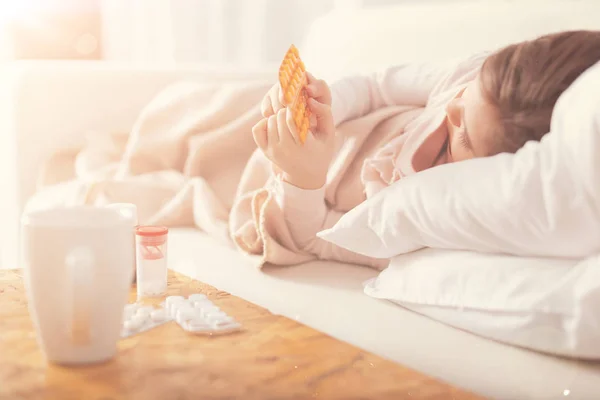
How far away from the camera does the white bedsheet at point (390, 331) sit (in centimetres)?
59

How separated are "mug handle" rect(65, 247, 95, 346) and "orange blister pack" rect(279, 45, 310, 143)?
12.9 inches

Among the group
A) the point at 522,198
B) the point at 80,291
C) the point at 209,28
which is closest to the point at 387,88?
the point at 522,198

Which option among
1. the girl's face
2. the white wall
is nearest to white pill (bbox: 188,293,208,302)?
the girl's face

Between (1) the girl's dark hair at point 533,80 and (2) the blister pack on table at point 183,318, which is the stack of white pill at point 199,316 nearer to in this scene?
(2) the blister pack on table at point 183,318

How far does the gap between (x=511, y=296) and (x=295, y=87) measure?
34 centimetres

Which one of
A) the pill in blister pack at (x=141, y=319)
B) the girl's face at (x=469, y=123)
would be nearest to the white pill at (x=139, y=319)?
the pill in blister pack at (x=141, y=319)

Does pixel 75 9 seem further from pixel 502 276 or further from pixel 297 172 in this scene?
pixel 502 276

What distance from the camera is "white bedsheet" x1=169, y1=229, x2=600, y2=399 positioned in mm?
591

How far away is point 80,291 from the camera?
20.8 inches

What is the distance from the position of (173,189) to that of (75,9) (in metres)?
1.64

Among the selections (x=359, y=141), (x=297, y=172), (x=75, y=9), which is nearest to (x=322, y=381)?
(x=297, y=172)

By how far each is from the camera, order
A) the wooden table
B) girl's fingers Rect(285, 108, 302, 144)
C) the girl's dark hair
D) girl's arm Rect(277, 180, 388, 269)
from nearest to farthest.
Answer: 1. the wooden table
2. the girl's dark hair
3. girl's fingers Rect(285, 108, 302, 144)
4. girl's arm Rect(277, 180, 388, 269)

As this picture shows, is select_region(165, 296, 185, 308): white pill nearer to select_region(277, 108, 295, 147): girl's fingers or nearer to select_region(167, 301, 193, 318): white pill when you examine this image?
select_region(167, 301, 193, 318): white pill

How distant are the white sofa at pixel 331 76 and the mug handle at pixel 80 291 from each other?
271mm
